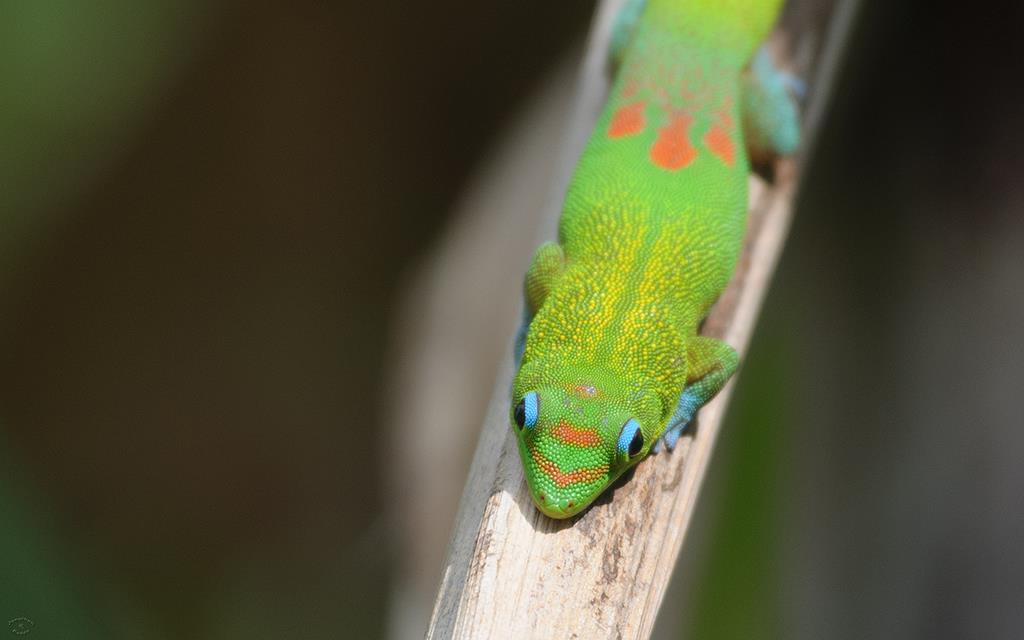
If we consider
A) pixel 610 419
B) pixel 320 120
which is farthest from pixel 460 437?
pixel 320 120

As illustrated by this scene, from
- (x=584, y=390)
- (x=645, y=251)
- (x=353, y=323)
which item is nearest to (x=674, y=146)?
(x=645, y=251)

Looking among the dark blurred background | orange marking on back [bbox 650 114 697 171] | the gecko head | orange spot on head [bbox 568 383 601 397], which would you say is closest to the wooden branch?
the gecko head

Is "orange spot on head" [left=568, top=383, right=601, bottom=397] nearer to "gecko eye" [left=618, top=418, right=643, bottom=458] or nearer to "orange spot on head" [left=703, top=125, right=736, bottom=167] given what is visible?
"gecko eye" [left=618, top=418, right=643, bottom=458]

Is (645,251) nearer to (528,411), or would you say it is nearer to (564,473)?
(528,411)

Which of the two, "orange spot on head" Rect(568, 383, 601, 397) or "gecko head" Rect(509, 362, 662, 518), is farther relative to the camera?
"orange spot on head" Rect(568, 383, 601, 397)

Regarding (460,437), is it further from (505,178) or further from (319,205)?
(319,205)

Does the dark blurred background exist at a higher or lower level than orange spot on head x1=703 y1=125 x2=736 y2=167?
lower
